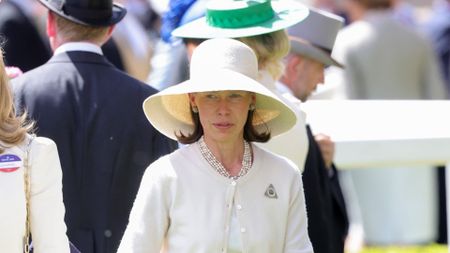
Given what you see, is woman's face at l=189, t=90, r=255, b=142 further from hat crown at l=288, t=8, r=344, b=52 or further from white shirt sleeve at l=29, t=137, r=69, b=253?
hat crown at l=288, t=8, r=344, b=52

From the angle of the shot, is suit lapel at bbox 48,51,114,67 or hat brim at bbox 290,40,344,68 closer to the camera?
suit lapel at bbox 48,51,114,67

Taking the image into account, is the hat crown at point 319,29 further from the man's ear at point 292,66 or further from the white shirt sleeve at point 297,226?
the white shirt sleeve at point 297,226

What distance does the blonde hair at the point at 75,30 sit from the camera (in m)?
7.19

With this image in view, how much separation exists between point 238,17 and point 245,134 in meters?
0.86

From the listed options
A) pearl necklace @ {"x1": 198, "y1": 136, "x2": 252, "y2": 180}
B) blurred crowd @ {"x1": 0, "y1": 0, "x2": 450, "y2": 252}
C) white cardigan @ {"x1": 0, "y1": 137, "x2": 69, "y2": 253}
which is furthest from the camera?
blurred crowd @ {"x1": 0, "y1": 0, "x2": 450, "y2": 252}

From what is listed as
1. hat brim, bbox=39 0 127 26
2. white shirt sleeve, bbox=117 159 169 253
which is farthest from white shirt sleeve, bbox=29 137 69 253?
hat brim, bbox=39 0 127 26

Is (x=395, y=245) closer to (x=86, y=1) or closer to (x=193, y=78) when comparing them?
(x=86, y=1)

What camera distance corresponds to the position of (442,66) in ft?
48.3

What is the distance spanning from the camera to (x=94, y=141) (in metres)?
6.98

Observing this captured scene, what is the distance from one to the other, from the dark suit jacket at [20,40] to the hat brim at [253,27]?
3100 millimetres

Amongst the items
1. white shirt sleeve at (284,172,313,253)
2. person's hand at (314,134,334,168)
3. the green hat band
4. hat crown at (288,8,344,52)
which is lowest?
person's hand at (314,134,334,168)

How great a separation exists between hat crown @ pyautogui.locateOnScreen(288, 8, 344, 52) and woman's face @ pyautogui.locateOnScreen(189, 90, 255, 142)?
6.53 feet

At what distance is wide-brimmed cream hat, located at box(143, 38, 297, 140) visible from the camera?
6.07m

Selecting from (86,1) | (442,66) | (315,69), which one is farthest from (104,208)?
(442,66)
